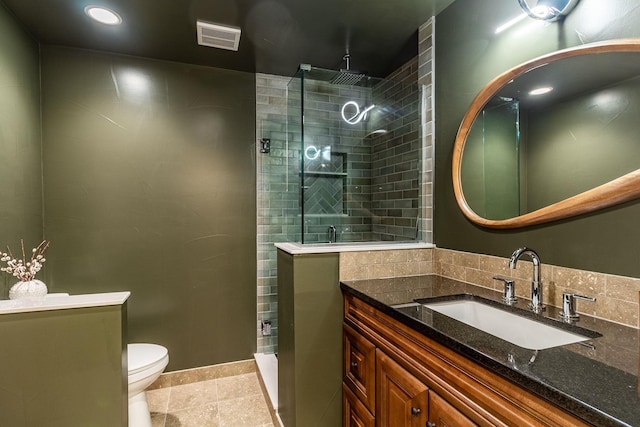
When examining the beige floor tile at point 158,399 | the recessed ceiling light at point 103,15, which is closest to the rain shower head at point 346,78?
the recessed ceiling light at point 103,15

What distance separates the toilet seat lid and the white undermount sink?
1745 mm

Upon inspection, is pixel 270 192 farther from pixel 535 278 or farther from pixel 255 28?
pixel 535 278

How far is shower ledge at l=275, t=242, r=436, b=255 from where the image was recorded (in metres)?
1.78

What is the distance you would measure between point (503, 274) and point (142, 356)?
223cm

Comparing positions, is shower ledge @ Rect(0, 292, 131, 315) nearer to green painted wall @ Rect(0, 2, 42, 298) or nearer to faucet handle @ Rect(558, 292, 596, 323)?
green painted wall @ Rect(0, 2, 42, 298)

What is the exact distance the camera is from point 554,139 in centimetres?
133

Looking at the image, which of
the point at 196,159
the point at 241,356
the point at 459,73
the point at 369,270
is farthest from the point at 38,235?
the point at 459,73

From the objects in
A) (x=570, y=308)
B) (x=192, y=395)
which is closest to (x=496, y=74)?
(x=570, y=308)

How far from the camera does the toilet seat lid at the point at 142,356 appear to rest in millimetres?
1946

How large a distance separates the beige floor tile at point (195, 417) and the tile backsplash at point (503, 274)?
4.70 ft

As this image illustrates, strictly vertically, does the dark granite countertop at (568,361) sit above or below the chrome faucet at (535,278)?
below

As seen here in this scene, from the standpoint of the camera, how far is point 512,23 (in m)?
1.52

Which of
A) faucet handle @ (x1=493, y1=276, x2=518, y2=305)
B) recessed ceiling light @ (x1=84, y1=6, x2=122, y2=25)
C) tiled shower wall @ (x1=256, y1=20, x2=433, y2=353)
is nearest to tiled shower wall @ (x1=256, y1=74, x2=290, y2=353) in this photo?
tiled shower wall @ (x1=256, y1=20, x2=433, y2=353)

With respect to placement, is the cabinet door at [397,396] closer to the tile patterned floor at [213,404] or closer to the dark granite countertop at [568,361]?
the dark granite countertop at [568,361]
